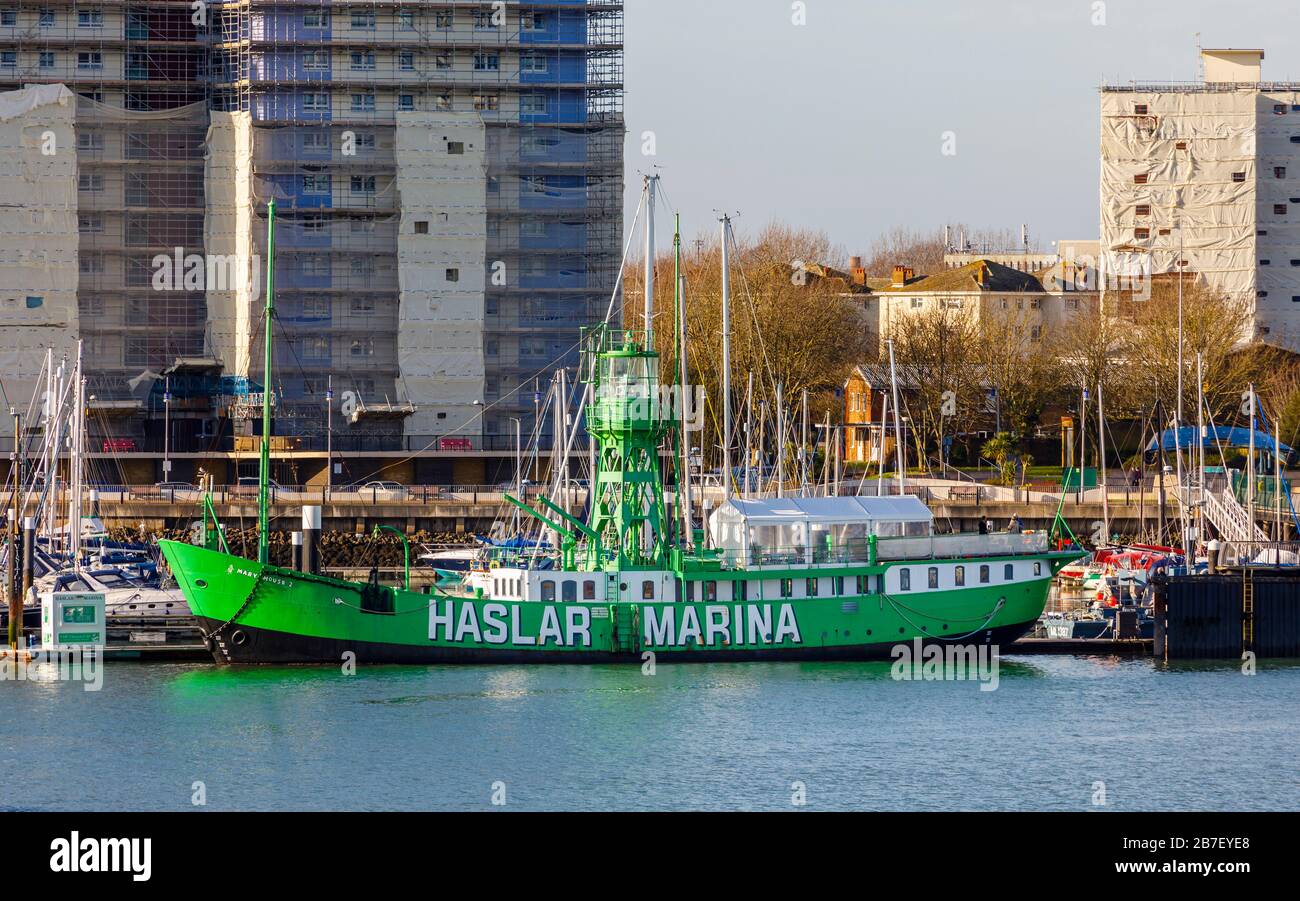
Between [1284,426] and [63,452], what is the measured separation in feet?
174

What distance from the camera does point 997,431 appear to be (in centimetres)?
9488

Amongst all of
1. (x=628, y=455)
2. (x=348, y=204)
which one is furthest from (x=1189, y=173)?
(x=628, y=455)

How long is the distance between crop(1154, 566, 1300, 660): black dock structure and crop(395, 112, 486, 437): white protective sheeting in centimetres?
5149

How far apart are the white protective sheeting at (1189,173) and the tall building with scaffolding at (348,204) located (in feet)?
123

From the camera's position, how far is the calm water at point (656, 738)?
3709 centimetres

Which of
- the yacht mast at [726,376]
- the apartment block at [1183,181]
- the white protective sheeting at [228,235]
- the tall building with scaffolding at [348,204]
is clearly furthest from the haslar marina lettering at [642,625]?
the apartment block at [1183,181]

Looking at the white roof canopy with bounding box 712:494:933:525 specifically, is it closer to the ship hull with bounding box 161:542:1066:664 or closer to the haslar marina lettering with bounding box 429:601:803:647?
the ship hull with bounding box 161:542:1066:664

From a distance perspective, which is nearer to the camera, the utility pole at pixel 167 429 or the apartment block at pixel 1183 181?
the utility pole at pixel 167 429

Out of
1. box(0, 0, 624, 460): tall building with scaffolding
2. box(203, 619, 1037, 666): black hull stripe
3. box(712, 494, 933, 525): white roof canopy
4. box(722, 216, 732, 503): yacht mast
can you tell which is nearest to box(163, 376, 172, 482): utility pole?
box(0, 0, 624, 460): tall building with scaffolding

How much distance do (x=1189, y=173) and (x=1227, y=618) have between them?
75591 mm

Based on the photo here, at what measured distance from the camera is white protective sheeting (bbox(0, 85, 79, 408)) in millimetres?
98062

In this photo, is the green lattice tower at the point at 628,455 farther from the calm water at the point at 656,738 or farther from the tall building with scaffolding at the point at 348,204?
the tall building with scaffolding at the point at 348,204

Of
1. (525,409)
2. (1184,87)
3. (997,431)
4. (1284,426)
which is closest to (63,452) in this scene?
(525,409)
